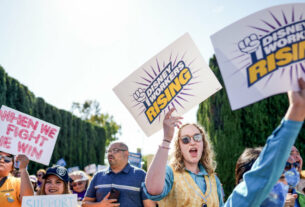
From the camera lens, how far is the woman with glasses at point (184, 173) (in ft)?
5.81

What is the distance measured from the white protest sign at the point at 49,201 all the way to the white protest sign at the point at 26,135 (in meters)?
1.02

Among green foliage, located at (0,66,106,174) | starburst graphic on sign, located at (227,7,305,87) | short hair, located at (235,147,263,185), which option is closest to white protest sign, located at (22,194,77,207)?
short hair, located at (235,147,263,185)

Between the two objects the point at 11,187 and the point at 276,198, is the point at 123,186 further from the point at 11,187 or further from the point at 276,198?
the point at 276,198

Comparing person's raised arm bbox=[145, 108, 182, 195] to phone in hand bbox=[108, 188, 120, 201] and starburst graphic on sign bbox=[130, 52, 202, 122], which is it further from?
phone in hand bbox=[108, 188, 120, 201]

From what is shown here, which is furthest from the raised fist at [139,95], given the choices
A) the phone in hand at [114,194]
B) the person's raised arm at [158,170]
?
the phone in hand at [114,194]

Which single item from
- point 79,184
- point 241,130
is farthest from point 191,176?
point 241,130

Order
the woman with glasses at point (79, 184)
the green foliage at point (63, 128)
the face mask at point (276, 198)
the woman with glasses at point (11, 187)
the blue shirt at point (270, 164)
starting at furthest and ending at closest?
the green foliage at point (63, 128)
the woman with glasses at point (79, 184)
the woman with glasses at point (11, 187)
the face mask at point (276, 198)
the blue shirt at point (270, 164)

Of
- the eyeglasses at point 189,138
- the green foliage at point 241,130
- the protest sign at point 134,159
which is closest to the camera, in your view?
the eyeglasses at point 189,138

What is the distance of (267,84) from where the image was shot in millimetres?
1549

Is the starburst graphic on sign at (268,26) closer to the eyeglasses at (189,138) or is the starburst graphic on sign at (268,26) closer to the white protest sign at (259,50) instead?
the white protest sign at (259,50)

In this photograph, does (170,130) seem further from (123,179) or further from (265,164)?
(123,179)

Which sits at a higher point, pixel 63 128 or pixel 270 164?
pixel 63 128

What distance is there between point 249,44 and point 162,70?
962mm

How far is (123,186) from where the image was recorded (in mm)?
3551
